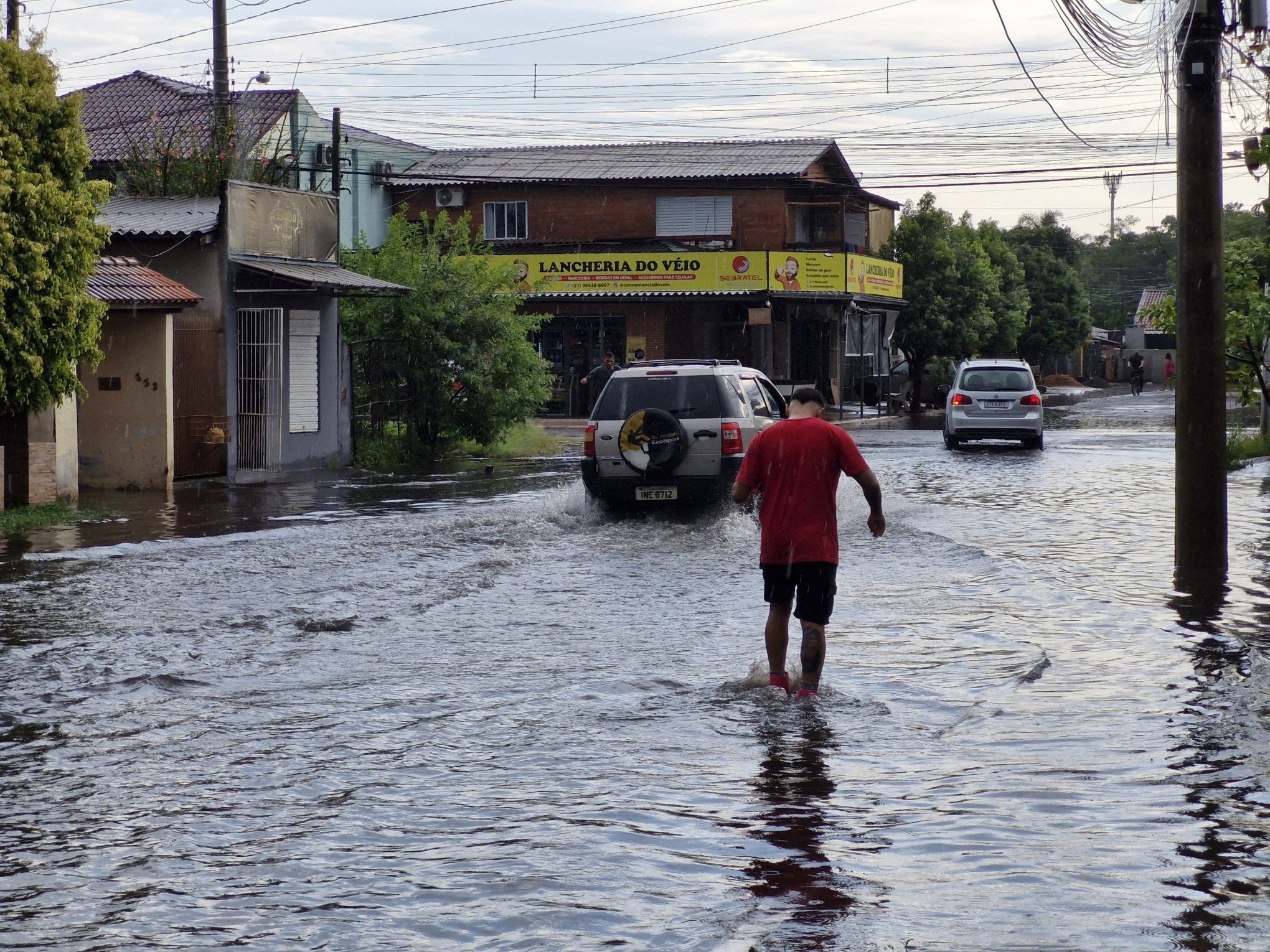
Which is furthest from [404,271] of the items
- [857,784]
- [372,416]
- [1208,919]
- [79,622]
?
[1208,919]

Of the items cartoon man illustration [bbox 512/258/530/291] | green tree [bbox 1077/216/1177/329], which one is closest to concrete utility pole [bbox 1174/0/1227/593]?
cartoon man illustration [bbox 512/258/530/291]

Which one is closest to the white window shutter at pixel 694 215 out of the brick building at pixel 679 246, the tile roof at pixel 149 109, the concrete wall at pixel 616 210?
the brick building at pixel 679 246

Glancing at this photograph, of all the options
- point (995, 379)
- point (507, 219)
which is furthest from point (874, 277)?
point (995, 379)

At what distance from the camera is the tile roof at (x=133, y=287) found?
20.0 meters

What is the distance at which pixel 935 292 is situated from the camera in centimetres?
5531

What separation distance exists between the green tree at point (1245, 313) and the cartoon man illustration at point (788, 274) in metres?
26.0

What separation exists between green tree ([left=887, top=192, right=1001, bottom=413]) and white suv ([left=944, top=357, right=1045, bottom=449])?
23.9m

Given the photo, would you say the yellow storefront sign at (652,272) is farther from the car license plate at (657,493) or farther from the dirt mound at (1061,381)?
the dirt mound at (1061,381)

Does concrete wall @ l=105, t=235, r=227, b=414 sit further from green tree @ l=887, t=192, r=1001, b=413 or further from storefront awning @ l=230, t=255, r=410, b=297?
green tree @ l=887, t=192, r=1001, b=413

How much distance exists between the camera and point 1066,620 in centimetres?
1090

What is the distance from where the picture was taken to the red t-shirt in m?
8.57

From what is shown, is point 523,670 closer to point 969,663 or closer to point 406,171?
point 969,663

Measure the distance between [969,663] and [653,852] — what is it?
4.18 metres

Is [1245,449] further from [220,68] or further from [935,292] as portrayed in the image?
[935,292]
